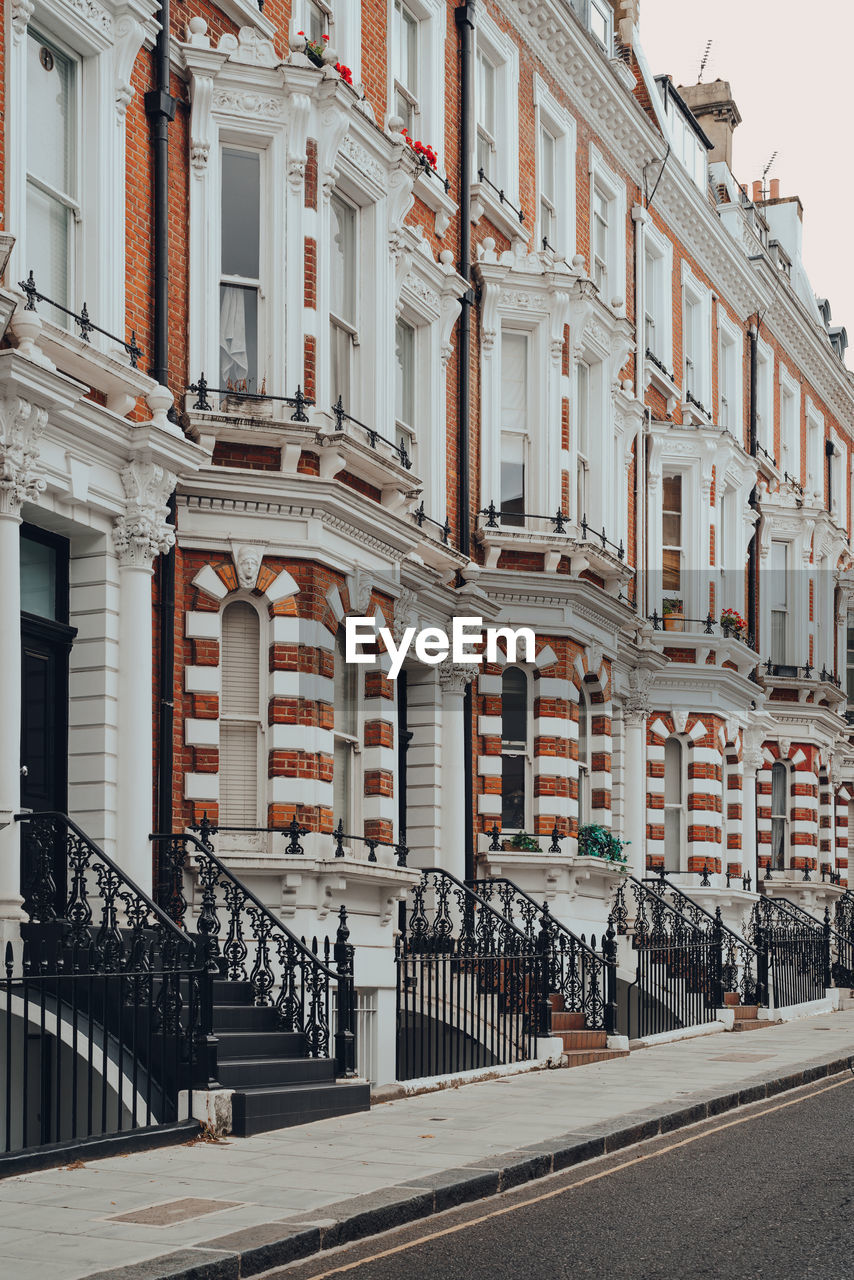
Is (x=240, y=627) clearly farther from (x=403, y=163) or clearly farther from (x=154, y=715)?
(x=403, y=163)

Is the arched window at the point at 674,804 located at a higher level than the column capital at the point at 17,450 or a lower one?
lower

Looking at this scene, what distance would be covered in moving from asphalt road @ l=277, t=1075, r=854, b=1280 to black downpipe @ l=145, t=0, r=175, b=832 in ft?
16.5

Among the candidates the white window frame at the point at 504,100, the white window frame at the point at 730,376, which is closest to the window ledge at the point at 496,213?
the white window frame at the point at 504,100

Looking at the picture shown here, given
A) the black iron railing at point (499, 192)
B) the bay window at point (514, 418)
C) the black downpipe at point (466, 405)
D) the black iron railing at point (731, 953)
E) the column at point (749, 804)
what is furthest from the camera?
the column at point (749, 804)

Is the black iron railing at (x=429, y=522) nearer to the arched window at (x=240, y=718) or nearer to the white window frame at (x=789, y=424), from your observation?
the arched window at (x=240, y=718)

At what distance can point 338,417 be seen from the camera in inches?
623

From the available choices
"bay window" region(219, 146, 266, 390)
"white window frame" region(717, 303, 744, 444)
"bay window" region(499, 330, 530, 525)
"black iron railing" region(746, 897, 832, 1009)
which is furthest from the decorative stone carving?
"white window frame" region(717, 303, 744, 444)

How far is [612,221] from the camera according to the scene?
26.1m

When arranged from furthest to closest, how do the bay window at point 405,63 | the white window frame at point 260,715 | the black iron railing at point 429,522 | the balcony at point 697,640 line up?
the balcony at point 697,640 → the bay window at point 405,63 → the black iron railing at point 429,522 → the white window frame at point 260,715

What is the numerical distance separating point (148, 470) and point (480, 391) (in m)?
7.98

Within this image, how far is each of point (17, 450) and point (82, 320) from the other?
1.75m

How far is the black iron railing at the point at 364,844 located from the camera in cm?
1526

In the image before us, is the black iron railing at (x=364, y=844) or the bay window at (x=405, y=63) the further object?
the bay window at (x=405, y=63)

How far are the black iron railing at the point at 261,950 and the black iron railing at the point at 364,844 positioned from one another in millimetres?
1216
